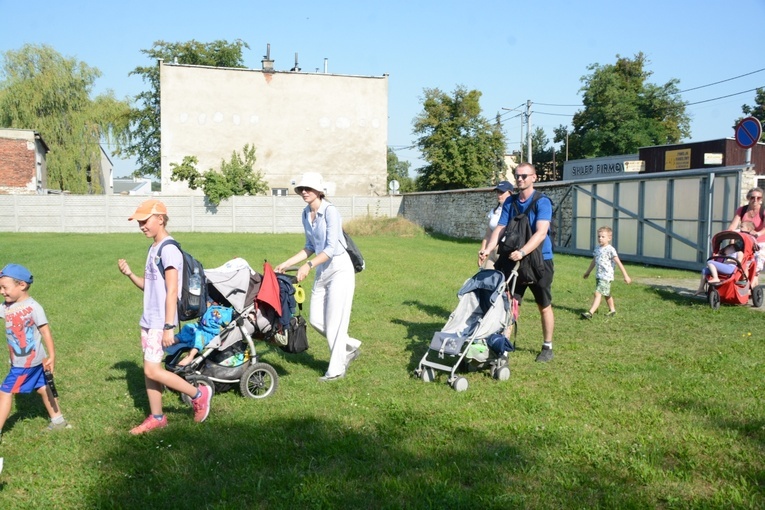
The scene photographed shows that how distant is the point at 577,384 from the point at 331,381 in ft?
7.44

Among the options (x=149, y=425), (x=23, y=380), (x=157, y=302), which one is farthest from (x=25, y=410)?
(x=157, y=302)

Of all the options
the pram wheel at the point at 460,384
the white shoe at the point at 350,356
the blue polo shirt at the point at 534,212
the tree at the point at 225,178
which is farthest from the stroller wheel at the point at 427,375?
the tree at the point at 225,178

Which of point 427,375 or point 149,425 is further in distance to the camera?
point 427,375

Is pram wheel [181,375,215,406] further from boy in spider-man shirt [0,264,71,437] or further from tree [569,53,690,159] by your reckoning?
tree [569,53,690,159]

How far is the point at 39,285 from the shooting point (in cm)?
1341

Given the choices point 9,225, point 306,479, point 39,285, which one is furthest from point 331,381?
point 9,225

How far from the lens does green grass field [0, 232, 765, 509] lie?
4.00m

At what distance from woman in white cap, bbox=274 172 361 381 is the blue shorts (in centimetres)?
214

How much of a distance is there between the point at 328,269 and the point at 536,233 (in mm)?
2157

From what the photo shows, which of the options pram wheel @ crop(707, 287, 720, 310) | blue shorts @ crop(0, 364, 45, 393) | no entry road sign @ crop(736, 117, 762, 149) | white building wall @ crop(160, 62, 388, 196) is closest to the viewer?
blue shorts @ crop(0, 364, 45, 393)

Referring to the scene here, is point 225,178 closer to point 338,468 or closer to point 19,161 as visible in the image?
point 19,161

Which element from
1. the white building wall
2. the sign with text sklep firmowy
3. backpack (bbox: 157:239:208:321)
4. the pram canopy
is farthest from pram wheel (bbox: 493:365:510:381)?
the white building wall

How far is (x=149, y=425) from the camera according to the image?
17.0ft

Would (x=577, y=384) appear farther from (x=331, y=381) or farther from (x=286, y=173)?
(x=286, y=173)
